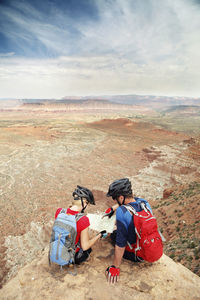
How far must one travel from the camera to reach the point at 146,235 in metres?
2.60

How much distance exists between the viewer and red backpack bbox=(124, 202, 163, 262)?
2.58 m

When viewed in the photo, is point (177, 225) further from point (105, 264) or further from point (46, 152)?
point (46, 152)

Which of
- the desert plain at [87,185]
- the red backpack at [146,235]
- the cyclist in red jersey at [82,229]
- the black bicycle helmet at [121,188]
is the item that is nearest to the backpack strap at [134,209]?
the red backpack at [146,235]

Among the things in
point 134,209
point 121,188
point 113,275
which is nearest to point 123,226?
point 134,209

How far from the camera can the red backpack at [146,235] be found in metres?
2.58

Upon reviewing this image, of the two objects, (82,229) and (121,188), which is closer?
(82,229)

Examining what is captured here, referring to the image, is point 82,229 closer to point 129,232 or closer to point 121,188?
point 129,232

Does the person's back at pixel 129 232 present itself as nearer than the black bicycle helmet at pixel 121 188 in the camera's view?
Yes

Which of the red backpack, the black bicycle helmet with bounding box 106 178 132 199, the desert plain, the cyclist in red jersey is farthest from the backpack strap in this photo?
the desert plain

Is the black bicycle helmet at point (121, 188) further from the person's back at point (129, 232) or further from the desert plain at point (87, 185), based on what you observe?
the desert plain at point (87, 185)

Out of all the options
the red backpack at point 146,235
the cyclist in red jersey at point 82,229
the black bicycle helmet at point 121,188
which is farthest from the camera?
the black bicycle helmet at point 121,188

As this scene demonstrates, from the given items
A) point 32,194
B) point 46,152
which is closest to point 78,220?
point 32,194

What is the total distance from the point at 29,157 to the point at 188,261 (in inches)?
869

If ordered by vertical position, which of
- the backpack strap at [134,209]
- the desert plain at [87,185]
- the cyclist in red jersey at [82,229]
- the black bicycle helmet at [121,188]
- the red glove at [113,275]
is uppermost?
the black bicycle helmet at [121,188]
